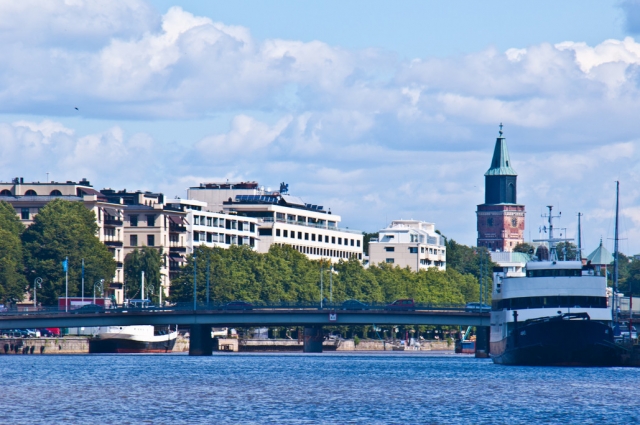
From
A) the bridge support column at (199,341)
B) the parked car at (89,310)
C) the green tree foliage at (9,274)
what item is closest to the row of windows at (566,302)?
the parked car at (89,310)

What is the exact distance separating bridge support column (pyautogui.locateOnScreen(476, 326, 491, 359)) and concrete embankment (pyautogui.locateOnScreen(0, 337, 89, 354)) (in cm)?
4696

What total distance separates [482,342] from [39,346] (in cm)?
5078

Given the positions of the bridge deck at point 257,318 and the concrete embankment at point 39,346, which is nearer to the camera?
the bridge deck at point 257,318

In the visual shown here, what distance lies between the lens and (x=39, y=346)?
188 metres

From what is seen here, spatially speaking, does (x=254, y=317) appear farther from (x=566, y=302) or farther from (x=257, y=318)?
(x=566, y=302)

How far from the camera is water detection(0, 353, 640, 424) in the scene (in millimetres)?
80875

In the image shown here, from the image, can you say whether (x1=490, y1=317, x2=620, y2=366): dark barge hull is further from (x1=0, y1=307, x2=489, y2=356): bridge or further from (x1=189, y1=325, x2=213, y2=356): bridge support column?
(x1=189, y1=325, x2=213, y2=356): bridge support column

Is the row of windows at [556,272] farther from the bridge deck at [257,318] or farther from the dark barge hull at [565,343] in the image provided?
the bridge deck at [257,318]

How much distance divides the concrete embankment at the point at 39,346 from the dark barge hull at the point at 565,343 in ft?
237

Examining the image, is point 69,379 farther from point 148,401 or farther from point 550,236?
point 550,236

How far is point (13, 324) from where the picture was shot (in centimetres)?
16075

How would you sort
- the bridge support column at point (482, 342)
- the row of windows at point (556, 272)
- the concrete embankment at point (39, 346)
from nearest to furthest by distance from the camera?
the row of windows at point (556, 272) → the bridge support column at point (482, 342) → the concrete embankment at point (39, 346)

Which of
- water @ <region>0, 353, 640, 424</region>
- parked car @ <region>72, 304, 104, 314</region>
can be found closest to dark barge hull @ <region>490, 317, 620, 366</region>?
water @ <region>0, 353, 640, 424</region>

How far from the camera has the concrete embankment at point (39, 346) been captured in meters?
186
